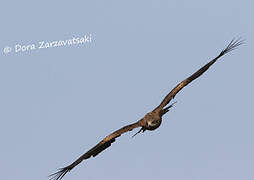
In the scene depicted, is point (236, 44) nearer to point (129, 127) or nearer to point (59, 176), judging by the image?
point (129, 127)

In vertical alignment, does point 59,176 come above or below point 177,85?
below

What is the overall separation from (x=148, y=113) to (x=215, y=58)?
10.3 feet

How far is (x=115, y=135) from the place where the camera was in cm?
2573

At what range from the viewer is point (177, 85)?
88.8 ft

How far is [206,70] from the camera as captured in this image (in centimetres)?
2698

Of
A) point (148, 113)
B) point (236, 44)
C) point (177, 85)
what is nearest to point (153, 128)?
point (148, 113)

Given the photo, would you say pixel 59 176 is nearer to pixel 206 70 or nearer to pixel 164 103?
pixel 164 103

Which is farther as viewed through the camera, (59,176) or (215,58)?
(215,58)

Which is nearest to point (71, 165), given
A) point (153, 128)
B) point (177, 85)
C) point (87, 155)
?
point (87, 155)

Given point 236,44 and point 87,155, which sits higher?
point 236,44

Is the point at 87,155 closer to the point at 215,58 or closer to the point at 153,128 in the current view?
the point at 153,128

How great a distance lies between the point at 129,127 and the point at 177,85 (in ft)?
8.73

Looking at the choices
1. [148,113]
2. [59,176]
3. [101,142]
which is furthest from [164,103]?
[59,176]

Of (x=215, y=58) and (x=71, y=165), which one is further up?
(x=215, y=58)
